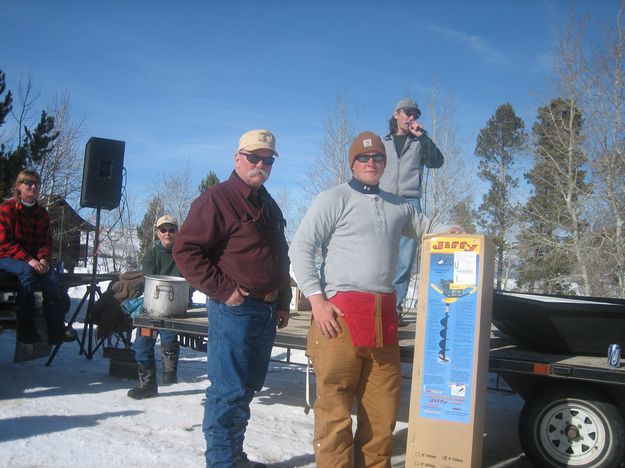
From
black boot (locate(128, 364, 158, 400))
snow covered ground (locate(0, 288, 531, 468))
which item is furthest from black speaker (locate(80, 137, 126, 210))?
black boot (locate(128, 364, 158, 400))

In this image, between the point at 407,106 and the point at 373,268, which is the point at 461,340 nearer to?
the point at 373,268

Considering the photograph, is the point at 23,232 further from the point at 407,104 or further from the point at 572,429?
the point at 572,429

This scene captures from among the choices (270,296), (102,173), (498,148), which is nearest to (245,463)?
(270,296)

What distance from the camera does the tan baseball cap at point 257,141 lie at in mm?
3043

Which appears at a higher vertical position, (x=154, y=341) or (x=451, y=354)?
(x=451, y=354)

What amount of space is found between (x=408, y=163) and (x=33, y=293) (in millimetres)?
3583

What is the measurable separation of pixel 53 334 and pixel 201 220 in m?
3.24

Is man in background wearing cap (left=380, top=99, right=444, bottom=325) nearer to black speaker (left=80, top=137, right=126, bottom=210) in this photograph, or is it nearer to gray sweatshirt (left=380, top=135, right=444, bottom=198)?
gray sweatshirt (left=380, top=135, right=444, bottom=198)

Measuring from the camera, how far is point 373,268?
2830 mm

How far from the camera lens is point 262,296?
3.00 m

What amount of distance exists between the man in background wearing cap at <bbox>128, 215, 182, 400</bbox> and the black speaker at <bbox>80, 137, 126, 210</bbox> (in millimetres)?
2453

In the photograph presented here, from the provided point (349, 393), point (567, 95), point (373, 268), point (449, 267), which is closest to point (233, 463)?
point (349, 393)

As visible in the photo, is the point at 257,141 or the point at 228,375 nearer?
the point at 228,375

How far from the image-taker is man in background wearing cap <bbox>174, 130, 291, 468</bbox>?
9.41 ft
